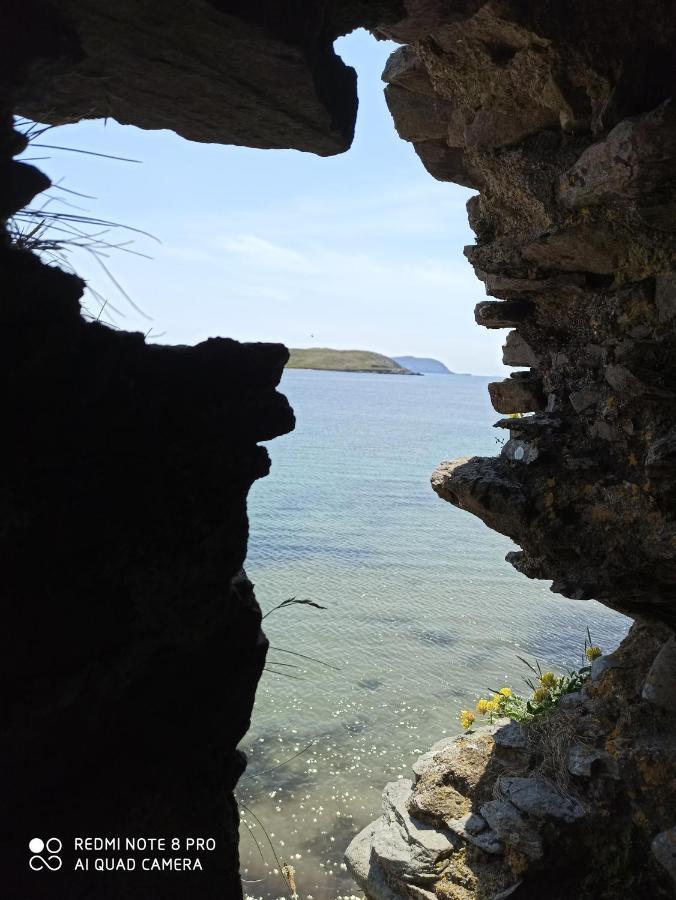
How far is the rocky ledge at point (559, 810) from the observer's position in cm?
675

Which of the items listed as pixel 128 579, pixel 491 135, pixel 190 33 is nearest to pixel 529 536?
pixel 491 135

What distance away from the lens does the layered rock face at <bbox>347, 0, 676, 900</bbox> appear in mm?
5258

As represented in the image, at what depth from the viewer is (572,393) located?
6805 mm

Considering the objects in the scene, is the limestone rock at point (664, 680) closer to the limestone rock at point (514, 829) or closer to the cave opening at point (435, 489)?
the cave opening at point (435, 489)

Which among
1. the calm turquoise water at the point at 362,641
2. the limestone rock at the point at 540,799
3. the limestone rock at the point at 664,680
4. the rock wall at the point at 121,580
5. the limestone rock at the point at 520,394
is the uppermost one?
the limestone rock at the point at 520,394

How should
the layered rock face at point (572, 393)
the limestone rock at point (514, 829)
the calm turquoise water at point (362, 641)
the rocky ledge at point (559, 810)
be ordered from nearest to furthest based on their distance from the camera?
the layered rock face at point (572, 393) < the rocky ledge at point (559, 810) < the limestone rock at point (514, 829) < the calm turquoise water at point (362, 641)

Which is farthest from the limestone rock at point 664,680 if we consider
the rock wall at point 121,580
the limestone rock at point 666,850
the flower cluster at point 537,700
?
the rock wall at point 121,580

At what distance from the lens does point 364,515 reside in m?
27.4

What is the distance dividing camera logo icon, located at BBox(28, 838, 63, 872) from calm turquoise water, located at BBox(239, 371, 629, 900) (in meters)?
1.79

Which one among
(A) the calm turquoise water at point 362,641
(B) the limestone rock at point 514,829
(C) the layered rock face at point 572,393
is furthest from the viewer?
(A) the calm turquoise water at point 362,641

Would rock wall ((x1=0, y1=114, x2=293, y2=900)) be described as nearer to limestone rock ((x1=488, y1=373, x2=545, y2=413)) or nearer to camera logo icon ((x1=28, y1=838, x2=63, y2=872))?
camera logo icon ((x1=28, y1=838, x2=63, y2=872))

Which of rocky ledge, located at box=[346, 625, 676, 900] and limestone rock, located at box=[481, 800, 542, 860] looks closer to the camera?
rocky ledge, located at box=[346, 625, 676, 900]

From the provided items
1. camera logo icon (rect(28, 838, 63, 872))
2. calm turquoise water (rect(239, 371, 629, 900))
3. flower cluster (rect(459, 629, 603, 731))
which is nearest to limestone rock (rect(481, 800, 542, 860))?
flower cluster (rect(459, 629, 603, 731))

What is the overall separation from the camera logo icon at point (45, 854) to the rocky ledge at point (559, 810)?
5.28m
